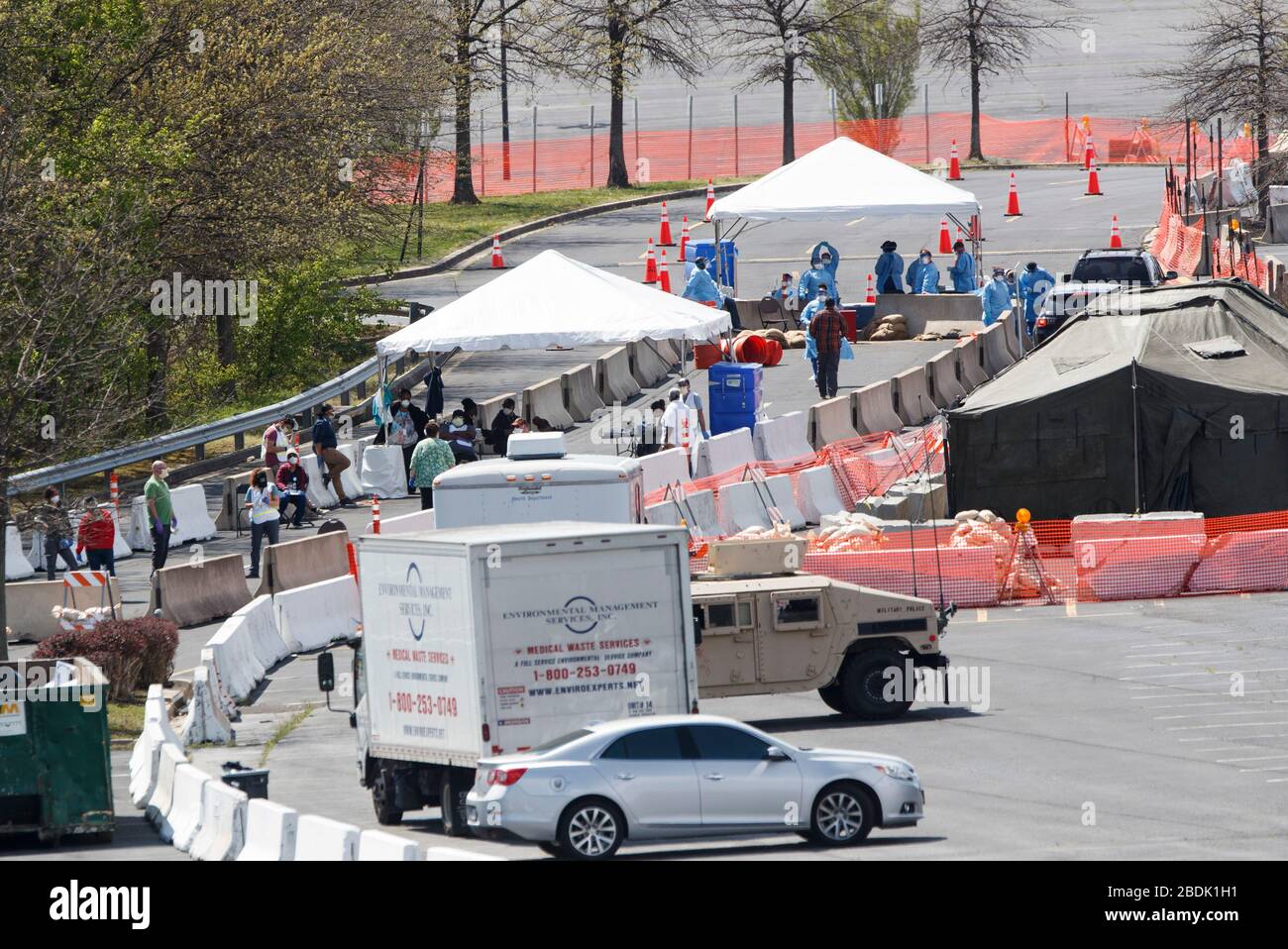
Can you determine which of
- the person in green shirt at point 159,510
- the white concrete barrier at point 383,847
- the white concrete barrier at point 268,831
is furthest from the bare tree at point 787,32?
the white concrete barrier at point 383,847

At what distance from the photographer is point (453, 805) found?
15.2 m

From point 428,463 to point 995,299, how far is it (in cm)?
1513

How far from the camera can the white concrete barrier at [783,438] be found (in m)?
33.0

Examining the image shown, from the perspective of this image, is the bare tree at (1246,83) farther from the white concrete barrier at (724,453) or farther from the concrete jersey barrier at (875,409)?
the white concrete barrier at (724,453)

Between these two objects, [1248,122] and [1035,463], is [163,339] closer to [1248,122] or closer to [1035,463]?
[1035,463]

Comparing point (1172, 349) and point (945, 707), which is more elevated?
point (1172, 349)

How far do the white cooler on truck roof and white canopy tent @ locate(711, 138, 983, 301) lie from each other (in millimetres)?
25725

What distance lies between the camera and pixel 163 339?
125 feet

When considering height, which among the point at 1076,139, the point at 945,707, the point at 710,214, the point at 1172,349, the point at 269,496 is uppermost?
the point at 1076,139

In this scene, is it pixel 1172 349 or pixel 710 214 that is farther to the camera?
Result: pixel 710 214

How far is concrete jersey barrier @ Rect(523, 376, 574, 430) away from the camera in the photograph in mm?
36219

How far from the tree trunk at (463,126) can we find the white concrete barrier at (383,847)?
4738 centimetres

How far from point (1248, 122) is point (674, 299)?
25.8 m
